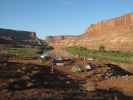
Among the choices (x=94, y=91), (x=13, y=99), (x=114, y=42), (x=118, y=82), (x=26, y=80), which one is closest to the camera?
(x=13, y=99)

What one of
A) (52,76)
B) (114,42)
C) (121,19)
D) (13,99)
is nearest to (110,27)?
(121,19)

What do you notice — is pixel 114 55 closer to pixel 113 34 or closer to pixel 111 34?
pixel 113 34

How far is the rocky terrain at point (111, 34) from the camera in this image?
101188mm

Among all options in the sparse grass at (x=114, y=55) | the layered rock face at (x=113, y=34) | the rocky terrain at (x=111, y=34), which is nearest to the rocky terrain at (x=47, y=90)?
the sparse grass at (x=114, y=55)

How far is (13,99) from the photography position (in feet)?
45.6

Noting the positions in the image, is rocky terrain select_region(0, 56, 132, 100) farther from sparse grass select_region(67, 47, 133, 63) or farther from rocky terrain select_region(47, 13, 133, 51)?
rocky terrain select_region(47, 13, 133, 51)

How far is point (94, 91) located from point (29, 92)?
4302mm

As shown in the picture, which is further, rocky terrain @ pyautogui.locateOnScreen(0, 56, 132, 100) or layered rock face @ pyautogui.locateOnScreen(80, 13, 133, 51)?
layered rock face @ pyautogui.locateOnScreen(80, 13, 133, 51)

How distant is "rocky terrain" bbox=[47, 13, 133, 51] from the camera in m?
101

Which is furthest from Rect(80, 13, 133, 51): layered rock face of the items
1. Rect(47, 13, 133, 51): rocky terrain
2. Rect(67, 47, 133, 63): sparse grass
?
Rect(67, 47, 133, 63): sparse grass

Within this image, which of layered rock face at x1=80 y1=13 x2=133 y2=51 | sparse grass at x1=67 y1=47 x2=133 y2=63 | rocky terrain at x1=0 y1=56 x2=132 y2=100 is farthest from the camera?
layered rock face at x1=80 y1=13 x2=133 y2=51

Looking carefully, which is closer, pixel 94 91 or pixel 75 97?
pixel 75 97

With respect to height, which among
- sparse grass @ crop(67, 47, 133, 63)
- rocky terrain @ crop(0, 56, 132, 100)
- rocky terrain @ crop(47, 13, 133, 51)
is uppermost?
rocky terrain @ crop(47, 13, 133, 51)

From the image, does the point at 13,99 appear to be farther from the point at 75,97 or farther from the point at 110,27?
the point at 110,27
